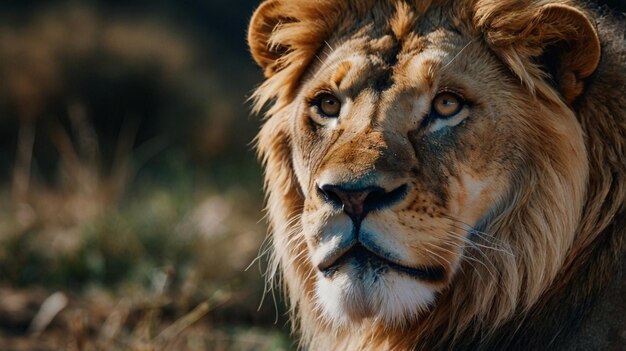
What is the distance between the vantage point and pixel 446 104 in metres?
3.74

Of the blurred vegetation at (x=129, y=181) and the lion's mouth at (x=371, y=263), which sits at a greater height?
the lion's mouth at (x=371, y=263)

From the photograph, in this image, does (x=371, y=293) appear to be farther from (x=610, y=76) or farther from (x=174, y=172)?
(x=174, y=172)

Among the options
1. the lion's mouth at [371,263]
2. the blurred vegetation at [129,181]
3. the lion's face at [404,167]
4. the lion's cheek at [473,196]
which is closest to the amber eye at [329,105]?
the lion's face at [404,167]

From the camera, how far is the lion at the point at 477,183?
137 inches

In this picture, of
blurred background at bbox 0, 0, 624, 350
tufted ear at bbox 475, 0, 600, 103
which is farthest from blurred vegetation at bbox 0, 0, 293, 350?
tufted ear at bbox 475, 0, 600, 103

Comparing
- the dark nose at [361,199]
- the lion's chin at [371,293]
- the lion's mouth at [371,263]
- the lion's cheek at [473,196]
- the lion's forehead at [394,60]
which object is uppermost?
the lion's forehead at [394,60]

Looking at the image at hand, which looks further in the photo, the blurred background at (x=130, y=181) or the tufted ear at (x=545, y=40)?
the blurred background at (x=130, y=181)

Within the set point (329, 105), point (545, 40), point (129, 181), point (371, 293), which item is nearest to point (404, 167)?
point (371, 293)

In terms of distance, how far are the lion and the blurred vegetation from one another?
1.42 meters

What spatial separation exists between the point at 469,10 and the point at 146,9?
13.5 meters

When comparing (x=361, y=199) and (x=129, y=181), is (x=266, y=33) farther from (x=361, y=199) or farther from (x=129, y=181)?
(x=129, y=181)

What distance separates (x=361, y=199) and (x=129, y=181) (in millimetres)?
6945

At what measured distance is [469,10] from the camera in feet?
12.8

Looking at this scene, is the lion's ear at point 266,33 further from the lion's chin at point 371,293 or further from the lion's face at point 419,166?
the lion's chin at point 371,293
